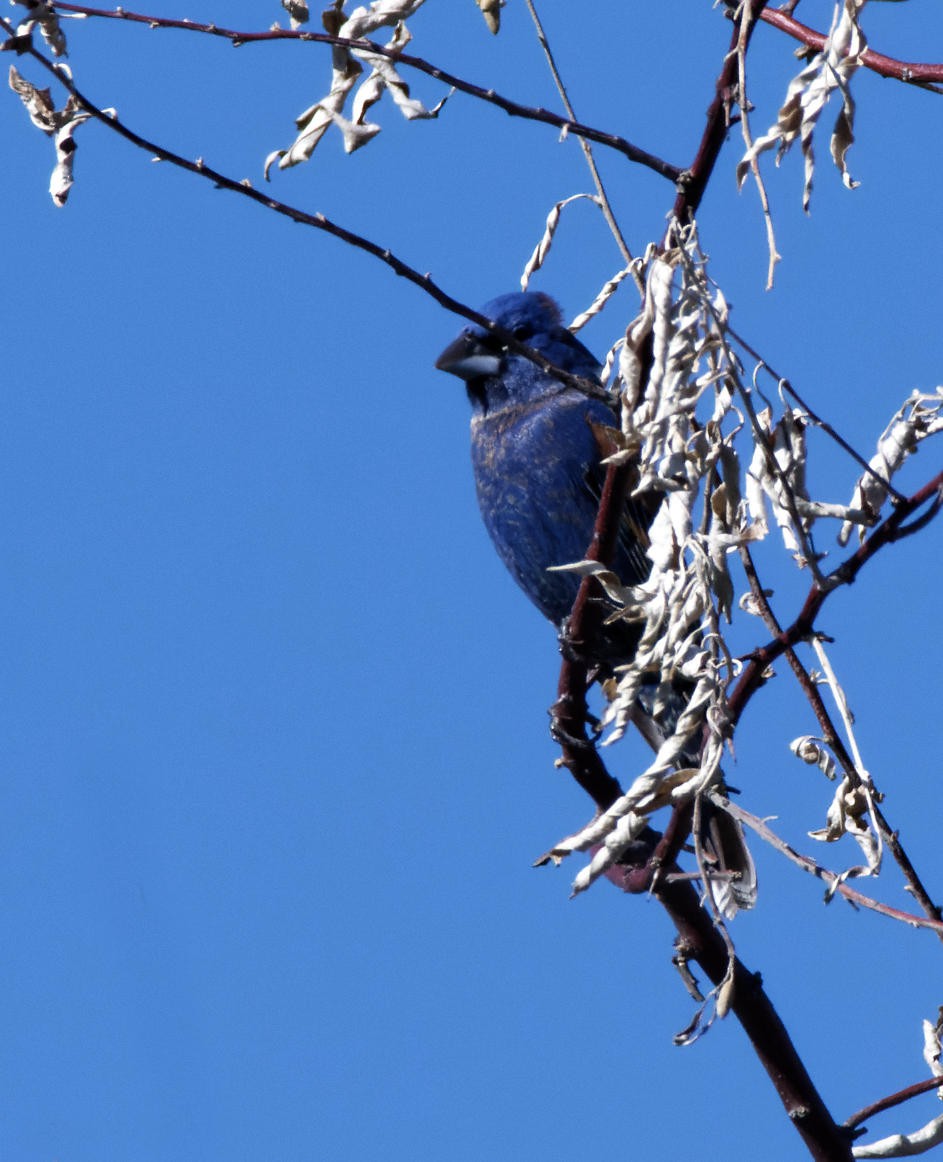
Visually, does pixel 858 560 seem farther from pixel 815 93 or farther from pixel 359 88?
pixel 359 88

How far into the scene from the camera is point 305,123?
7.65ft

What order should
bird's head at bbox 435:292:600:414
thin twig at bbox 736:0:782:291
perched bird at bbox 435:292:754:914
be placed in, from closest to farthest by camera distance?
1. thin twig at bbox 736:0:782:291
2. perched bird at bbox 435:292:754:914
3. bird's head at bbox 435:292:600:414

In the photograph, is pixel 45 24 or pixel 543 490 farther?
pixel 543 490

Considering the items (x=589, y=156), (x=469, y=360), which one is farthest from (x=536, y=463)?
(x=589, y=156)

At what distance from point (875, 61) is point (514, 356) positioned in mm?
2504

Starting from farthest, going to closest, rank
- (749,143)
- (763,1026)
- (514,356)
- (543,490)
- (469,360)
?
(469,360), (514,356), (543,490), (763,1026), (749,143)

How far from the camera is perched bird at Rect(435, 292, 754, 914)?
14.5 feet

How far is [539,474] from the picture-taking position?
14.8ft

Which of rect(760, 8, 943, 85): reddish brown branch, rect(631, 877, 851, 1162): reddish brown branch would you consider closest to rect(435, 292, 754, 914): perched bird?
rect(631, 877, 851, 1162): reddish brown branch

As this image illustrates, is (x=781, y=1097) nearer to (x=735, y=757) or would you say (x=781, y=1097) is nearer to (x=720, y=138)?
(x=735, y=757)

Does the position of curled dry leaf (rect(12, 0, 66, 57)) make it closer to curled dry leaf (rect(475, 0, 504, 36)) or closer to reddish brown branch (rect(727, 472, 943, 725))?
curled dry leaf (rect(475, 0, 504, 36))

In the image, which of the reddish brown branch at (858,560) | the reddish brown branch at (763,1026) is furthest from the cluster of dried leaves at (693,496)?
the reddish brown branch at (763,1026)

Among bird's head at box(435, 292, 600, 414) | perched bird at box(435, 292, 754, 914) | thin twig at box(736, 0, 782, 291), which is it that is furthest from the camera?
bird's head at box(435, 292, 600, 414)

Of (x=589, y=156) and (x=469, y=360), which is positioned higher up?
(x=469, y=360)
